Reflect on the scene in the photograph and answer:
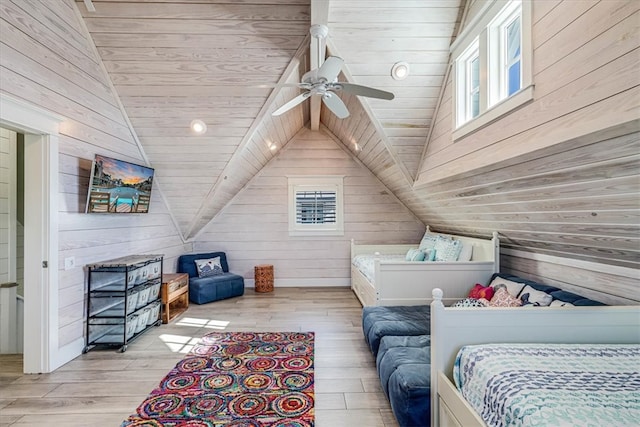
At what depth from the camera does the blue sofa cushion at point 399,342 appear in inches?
91.6

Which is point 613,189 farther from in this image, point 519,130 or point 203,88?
point 203,88

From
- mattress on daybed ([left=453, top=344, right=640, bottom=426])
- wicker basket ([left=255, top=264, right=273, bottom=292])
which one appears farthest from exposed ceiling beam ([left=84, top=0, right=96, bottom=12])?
wicker basket ([left=255, top=264, right=273, bottom=292])

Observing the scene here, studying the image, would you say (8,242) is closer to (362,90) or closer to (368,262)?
(362,90)

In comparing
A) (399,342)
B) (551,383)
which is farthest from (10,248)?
(551,383)

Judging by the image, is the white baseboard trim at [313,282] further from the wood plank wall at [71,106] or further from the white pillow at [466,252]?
the wood plank wall at [71,106]

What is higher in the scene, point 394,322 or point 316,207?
point 316,207

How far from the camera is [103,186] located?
10.0 feet

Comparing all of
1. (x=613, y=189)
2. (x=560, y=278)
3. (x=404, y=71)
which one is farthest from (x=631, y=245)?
(x=404, y=71)

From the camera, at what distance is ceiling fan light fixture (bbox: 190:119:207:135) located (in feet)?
11.5

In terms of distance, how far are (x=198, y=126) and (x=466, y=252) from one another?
3.52 m

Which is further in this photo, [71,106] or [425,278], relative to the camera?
[425,278]

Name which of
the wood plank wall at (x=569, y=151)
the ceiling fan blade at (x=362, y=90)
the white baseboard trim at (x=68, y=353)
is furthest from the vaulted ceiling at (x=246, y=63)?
the white baseboard trim at (x=68, y=353)

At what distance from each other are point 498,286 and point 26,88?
434cm

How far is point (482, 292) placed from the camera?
2986 millimetres
